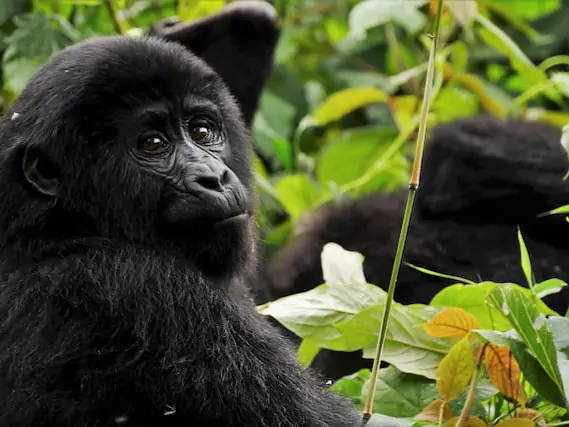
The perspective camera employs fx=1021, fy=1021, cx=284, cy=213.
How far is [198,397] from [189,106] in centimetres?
72

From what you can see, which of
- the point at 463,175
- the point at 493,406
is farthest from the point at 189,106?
the point at 463,175

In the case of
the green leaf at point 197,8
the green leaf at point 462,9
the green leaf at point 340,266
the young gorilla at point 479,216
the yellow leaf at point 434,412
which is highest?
the green leaf at point 462,9

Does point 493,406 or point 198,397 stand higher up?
point 198,397

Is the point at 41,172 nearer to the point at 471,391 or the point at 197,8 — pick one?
the point at 471,391

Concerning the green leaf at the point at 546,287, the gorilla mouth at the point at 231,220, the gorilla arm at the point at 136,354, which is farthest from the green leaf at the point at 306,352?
the green leaf at the point at 546,287

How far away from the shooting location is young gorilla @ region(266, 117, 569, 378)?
3156 millimetres

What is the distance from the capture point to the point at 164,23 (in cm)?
342

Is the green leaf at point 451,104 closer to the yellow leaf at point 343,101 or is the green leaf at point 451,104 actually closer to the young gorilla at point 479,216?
the yellow leaf at point 343,101

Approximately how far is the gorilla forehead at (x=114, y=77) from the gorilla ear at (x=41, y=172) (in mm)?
115

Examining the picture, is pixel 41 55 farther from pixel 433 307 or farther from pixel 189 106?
pixel 433 307

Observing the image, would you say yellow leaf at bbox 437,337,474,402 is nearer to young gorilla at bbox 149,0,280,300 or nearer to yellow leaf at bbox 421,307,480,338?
yellow leaf at bbox 421,307,480,338

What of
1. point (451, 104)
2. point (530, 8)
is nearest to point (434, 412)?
point (451, 104)

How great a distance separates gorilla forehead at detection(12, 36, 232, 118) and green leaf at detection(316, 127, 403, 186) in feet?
4.71

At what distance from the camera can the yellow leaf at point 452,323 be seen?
1987 mm
